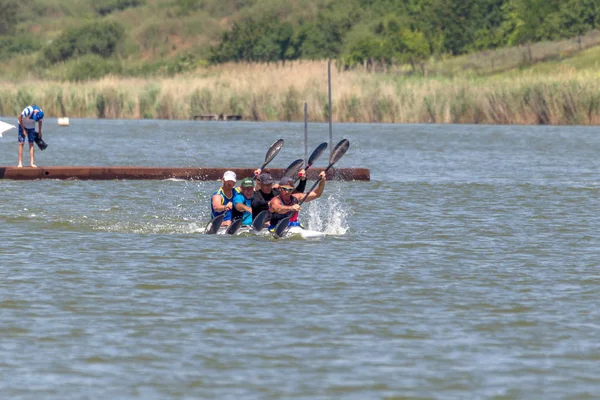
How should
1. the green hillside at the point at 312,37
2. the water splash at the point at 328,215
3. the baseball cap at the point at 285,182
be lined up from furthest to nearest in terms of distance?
the green hillside at the point at 312,37
the water splash at the point at 328,215
the baseball cap at the point at 285,182

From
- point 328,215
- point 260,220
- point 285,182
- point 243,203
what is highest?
point 285,182

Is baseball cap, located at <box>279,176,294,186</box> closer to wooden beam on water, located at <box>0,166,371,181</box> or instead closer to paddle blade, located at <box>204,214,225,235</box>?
paddle blade, located at <box>204,214,225,235</box>

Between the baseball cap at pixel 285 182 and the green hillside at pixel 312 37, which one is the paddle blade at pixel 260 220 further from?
the green hillside at pixel 312 37

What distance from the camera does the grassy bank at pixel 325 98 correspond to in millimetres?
48812

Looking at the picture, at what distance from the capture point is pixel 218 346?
36.8ft

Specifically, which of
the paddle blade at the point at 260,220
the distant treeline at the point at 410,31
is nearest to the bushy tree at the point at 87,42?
the distant treeline at the point at 410,31

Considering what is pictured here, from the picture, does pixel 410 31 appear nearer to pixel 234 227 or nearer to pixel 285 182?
pixel 234 227

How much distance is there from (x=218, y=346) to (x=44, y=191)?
16.2 m

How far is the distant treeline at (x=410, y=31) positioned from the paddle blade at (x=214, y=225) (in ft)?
181

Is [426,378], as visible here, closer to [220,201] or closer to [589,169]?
[220,201]

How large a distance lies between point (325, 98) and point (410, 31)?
94.0 feet

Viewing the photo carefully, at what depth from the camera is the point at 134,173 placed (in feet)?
94.7

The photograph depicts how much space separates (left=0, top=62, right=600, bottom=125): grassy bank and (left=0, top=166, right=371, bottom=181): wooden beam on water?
65.5ft

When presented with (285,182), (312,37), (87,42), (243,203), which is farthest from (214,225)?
(87,42)
